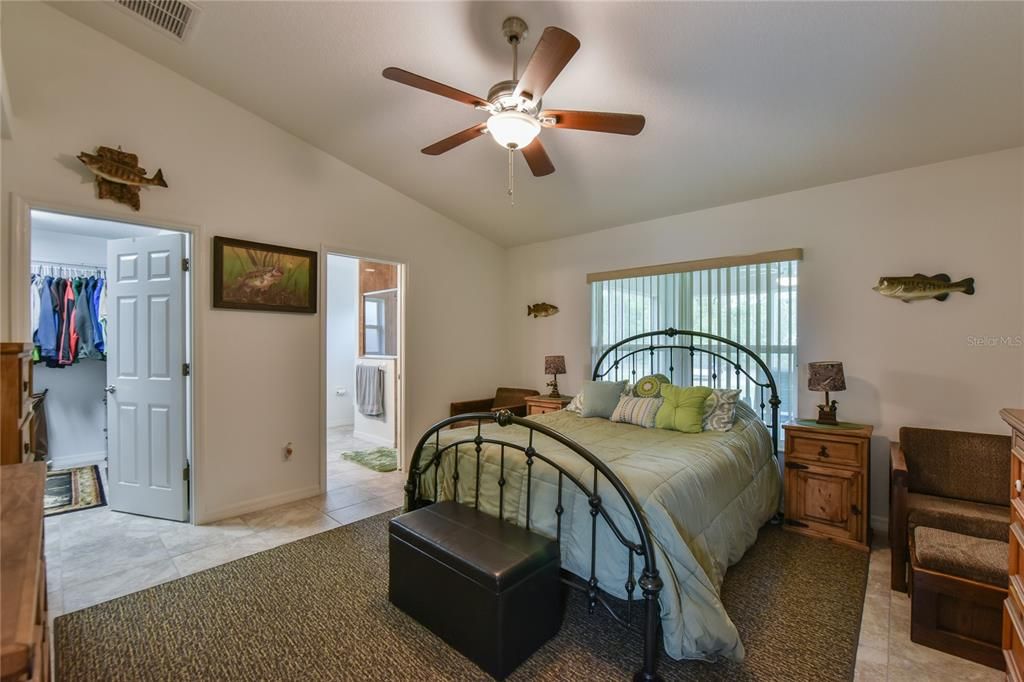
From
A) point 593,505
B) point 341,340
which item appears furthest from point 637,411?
point 341,340

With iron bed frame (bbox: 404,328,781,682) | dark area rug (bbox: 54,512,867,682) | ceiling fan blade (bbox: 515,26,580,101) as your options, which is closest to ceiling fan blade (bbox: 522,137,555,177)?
→ ceiling fan blade (bbox: 515,26,580,101)

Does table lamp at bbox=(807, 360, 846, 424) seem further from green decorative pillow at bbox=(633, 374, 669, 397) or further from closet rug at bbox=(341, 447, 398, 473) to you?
closet rug at bbox=(341, 447, 398, 473)

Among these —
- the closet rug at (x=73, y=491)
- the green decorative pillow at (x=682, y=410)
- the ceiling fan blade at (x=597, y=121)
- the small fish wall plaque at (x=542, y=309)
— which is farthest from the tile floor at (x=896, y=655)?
the closet rug at (x=73, y=491)

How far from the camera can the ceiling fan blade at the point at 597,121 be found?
2.07 meters

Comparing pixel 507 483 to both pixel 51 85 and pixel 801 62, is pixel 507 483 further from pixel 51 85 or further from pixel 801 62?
pixel 51 85

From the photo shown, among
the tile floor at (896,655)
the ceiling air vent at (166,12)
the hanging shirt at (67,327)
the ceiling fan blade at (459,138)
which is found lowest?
the tile floor at (896,655)

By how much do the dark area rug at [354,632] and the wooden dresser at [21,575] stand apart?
1129 millimetres

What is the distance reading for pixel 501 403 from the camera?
5.23 meters

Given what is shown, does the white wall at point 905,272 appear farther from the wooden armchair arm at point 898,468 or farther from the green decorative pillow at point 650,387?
the green decorative pillow at point 650,387

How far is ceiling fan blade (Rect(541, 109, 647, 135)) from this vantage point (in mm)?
2071

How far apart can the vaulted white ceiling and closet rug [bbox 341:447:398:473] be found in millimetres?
3062

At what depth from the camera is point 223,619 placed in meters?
2.17

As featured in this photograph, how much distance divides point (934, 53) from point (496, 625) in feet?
10.6

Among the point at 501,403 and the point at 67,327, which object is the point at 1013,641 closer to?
the point at 501,403
